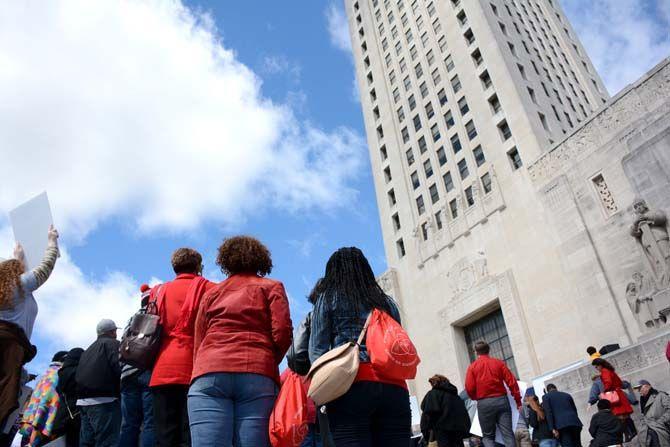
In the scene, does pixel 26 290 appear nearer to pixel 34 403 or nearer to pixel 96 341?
pixel 96 341

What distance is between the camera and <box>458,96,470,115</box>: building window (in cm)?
3294

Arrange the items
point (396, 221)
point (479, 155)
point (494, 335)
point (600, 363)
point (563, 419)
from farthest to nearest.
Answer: point (396, 221) → point (479, 155) → point (494, 335) → point (600, 363) → point (563, 419)

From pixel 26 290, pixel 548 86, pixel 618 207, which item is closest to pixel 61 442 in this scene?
pixel 26 290

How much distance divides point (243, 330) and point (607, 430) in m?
8.37

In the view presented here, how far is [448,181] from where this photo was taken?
32.8 m

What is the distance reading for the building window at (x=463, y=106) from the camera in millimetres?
32938

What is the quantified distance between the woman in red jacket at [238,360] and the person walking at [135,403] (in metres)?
1.32

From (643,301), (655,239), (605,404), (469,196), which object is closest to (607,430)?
(605,404)

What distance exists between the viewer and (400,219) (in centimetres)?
3547

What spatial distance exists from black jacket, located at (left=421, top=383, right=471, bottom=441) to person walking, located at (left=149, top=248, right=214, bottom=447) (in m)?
4.88

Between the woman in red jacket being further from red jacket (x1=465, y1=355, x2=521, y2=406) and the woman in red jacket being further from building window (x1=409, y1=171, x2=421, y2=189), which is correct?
building window (x1=409, y1=171, x2=421, y2=189)

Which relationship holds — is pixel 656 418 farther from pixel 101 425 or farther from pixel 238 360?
pixel 101 425

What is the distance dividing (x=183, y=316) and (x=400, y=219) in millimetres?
31755

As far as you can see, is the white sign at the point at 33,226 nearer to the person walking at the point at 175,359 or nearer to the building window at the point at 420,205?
the person walking at the point at 175,359
